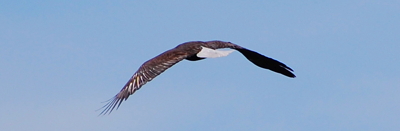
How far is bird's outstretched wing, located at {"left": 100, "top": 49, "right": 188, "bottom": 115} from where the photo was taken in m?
31.7

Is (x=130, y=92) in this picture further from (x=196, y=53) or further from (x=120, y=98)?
(x=196, y=53)

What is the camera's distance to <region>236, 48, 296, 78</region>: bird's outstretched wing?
34781mm

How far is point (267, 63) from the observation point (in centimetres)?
3509

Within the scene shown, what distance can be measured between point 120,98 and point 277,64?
528cm

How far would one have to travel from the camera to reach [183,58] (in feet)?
108

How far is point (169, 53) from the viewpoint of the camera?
3309 cm

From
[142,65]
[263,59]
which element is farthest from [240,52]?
[142,65]

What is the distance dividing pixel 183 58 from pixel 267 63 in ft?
10.4

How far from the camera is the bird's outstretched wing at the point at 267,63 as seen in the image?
3478 centimetres

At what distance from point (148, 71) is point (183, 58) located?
41.8 inches

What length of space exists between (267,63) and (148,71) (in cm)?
416

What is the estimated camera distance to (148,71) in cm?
3225

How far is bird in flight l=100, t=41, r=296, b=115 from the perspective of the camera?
31.9 m

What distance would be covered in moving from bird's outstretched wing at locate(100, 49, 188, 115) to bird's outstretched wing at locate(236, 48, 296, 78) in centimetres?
247
